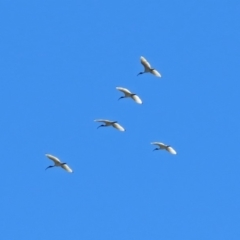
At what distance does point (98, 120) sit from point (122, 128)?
1.94 metres

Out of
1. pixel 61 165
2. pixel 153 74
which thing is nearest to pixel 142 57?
pixel 153 74

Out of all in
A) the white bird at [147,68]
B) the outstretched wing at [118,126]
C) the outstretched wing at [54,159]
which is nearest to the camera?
the white bird at [147,68]

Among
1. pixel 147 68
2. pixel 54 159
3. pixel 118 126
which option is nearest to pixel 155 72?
pixel 147 68

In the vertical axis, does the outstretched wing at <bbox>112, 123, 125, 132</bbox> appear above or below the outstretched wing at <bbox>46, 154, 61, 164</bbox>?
above

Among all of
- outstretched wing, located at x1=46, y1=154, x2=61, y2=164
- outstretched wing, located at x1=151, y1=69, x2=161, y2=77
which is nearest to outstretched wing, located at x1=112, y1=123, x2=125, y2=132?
outstretched wing, located at x1=46, y1=154, x2=61, y2=164

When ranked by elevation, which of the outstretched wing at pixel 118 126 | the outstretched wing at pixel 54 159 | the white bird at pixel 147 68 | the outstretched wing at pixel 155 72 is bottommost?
the outstretched wing at pixel 54 159

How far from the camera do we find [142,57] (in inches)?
5236

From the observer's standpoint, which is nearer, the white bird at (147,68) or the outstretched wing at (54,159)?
the white bird at (147,68)

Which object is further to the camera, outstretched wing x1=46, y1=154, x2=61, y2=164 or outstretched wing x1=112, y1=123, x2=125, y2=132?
outstretched wing x1=46, y1=154, x2=61, y2=164

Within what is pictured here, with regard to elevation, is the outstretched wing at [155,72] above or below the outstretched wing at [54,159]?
above

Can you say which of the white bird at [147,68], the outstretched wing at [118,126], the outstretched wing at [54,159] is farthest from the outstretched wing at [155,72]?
the outstretched wing at [54,159]

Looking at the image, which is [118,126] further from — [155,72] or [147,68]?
[155,72]

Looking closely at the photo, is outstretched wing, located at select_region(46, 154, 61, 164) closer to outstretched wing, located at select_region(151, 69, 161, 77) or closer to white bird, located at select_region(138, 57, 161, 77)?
white bird, located at select_region(138, 57, 161, 77)

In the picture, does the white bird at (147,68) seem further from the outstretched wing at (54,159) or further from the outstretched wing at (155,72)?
the outstretched wing at (54,159)
